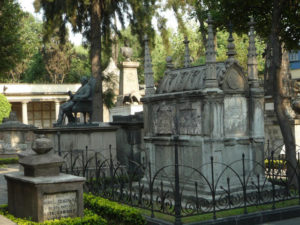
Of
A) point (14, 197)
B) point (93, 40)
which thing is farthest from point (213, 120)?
point (93, 40)

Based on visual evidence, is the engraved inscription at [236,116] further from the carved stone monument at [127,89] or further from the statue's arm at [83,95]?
the carved stone monument at [127,89]

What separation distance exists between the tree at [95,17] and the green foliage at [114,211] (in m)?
12.0

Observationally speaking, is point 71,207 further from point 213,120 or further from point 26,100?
point 26,100

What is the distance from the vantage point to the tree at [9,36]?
23484 millimetres

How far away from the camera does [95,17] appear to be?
75.0ft

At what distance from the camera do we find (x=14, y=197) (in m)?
9.09

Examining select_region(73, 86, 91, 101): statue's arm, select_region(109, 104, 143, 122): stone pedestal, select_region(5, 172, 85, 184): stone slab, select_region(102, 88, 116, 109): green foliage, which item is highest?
select_region(102, 88, 116, 109): green foliage

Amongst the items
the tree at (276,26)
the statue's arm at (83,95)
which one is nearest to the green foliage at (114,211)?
the tree at (276,26)

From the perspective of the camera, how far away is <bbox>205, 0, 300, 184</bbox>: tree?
11703mm

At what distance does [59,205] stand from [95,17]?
1573cm

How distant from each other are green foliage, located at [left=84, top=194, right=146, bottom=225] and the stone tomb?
2.72 feet

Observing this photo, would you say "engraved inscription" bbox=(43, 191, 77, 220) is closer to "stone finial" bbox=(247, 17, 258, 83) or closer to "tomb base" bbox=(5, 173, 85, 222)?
"tomb base" bbox=(5, 173, 85, 222)

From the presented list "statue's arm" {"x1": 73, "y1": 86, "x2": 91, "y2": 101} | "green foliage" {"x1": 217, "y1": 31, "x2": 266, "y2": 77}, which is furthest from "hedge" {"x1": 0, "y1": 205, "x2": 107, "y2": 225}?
"green foliage" {"x1": 217, "y1": 31, "x2": 266, "y2": 77}

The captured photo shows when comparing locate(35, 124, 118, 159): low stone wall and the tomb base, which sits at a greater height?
locate(35, 124, 118, 159): low stone wall
